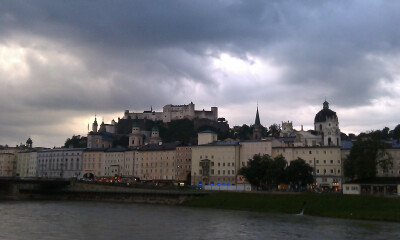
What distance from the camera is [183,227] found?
180 feet

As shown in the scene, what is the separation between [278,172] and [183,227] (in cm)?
4268

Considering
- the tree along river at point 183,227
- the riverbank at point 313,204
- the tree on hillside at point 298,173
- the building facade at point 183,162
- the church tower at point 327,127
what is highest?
the church tower at point 327,127

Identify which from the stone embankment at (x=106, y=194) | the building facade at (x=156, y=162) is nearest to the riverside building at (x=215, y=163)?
the building facade at (x=156, y=162)

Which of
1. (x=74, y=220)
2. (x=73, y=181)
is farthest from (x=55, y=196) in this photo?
(x=74, y=220)

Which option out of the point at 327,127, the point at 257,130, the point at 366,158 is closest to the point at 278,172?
the point at 366,158

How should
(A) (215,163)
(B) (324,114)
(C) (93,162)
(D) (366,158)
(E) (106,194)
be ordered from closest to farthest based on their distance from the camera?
(D) (366,158)
(E) (106,194)
(A) (215,163)
(B) (324,114)
(C) (93,162)

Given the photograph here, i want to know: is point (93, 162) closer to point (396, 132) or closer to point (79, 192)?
point (79, 192)

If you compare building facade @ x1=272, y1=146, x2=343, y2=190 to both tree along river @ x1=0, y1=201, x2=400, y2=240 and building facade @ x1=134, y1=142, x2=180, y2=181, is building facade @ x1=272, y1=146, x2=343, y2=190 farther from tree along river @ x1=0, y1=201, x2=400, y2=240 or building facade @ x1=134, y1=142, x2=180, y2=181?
tree along river @ x1=0, y1=201, x2=400, y2=240

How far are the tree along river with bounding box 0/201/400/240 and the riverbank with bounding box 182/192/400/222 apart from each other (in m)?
5.64

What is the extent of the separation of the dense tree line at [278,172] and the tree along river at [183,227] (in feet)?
87.1

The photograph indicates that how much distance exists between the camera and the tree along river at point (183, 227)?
48159mm

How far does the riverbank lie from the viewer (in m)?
67.9

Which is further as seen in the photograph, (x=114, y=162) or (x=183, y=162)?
(x=114, y=162)

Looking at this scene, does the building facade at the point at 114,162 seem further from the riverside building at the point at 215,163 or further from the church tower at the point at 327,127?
the church tower at the point at 327,127
